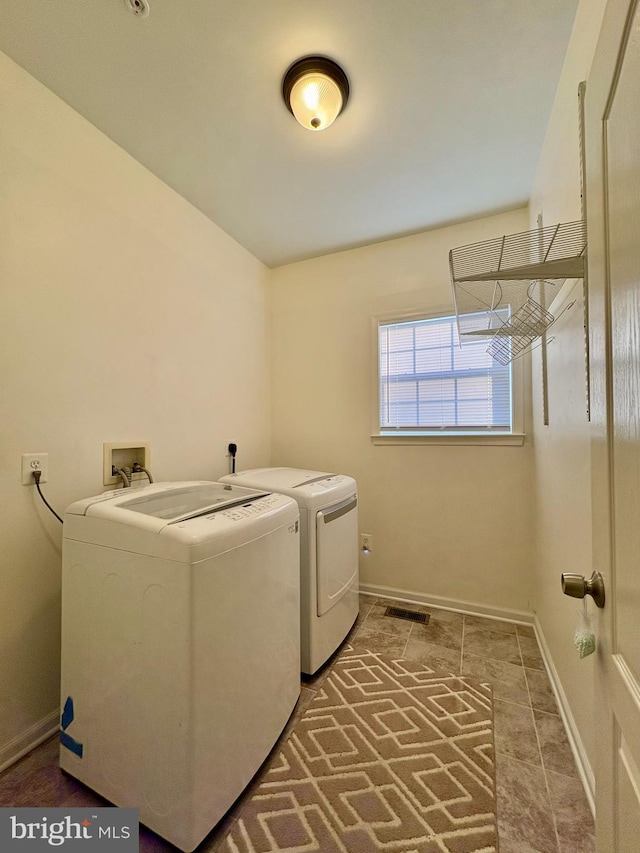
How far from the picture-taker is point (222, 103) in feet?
Result: 4.83

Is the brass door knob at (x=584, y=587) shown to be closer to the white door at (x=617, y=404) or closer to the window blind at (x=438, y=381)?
the white door at (x=617, y=404)

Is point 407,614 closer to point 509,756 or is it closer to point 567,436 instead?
point 509,756

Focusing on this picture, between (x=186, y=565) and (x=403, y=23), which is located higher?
(x=403, y=23)

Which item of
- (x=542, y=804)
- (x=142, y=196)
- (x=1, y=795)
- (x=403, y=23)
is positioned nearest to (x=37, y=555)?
(x=1, y=795)

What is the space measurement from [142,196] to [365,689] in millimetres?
2687

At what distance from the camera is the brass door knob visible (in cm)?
62

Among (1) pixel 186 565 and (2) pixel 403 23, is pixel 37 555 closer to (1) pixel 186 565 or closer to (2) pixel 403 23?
(1) pixel 186 565

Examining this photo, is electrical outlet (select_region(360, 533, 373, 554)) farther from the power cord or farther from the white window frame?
the power cord

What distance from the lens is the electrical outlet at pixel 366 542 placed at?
8.31 ft

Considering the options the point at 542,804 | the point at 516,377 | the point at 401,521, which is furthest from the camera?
the point at 401,521

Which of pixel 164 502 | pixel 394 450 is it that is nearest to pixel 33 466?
pixel 164 502

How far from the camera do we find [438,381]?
2416 mm

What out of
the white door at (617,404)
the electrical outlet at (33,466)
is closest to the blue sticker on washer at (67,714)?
the electrical outlet at (33,466)

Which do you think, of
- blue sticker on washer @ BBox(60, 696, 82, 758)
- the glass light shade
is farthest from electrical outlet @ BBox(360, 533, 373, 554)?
the glass light shade
